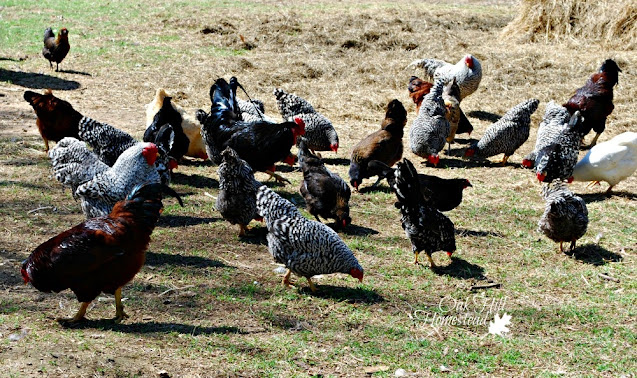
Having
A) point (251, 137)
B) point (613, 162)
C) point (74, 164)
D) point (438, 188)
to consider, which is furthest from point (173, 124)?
point (613, 162)

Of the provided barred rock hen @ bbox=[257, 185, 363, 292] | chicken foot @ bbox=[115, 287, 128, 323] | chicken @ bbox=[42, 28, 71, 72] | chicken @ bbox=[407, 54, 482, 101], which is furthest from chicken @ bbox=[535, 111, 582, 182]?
chicken @ bbox=[42, 28, 71, 72]

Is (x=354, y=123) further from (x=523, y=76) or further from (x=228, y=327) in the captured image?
(x=228, y=327)

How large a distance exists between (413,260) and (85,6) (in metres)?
17.9

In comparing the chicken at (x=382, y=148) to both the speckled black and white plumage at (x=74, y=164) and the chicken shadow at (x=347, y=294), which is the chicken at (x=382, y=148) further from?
the speckled black and white plumage at (x=74, y=164)

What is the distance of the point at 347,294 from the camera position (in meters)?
6.57

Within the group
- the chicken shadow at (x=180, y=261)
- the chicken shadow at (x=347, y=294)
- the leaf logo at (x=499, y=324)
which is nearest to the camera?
the leaf logo at (x=499, y=324)

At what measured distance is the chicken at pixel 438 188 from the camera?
791cm

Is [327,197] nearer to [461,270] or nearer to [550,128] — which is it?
[461,270]

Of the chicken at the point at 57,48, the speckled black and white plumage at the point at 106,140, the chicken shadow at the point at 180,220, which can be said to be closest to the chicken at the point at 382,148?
the chicken shadow at the point at 180,220

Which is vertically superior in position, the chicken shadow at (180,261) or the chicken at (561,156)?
the chicken at (561,156)

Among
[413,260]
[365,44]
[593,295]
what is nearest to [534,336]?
[593,295]

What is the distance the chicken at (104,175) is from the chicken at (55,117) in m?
1.74

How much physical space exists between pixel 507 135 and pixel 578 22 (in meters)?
8.85

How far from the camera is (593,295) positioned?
265 inches
